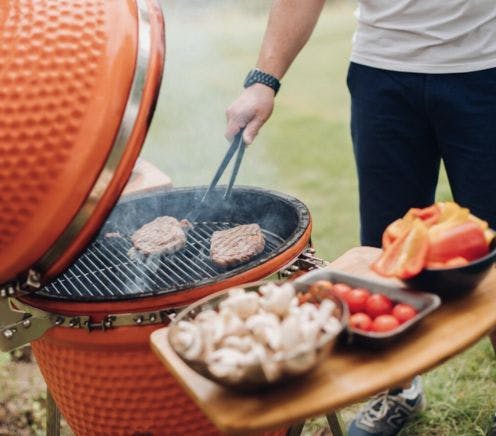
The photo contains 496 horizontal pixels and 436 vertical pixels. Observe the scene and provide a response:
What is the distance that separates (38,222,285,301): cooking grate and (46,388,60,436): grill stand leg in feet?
1.99

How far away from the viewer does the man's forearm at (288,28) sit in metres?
2.94

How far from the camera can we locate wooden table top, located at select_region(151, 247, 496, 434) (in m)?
1.54

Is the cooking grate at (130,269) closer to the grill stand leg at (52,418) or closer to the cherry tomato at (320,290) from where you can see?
the grill stand leg at (52,418)

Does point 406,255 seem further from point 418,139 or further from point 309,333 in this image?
point 418,139

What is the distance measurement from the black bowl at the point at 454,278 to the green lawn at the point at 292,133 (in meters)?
1.69

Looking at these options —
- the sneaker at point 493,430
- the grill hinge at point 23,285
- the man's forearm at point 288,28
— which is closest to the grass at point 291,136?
the sneaker at point 493,430

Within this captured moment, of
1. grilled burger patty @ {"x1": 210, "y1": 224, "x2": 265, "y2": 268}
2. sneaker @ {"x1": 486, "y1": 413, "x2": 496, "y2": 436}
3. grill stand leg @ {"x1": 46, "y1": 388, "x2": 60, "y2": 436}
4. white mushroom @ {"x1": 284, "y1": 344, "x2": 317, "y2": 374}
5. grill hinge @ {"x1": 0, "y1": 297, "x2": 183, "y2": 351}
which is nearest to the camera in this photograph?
white mushroom @ {"x1": 284, "y1": 344, "x2": 317, "y2": 374}

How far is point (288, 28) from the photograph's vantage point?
296cm

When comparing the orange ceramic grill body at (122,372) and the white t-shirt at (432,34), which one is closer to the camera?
the orange ceramic grill body at (122,372)

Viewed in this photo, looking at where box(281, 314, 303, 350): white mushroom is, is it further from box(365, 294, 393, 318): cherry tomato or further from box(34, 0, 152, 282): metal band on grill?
box(34, 0, 152, 282): metal band on grill

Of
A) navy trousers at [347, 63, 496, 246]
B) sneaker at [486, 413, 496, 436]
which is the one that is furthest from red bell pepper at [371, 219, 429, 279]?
sneaker at [486, 413, 496, 436]

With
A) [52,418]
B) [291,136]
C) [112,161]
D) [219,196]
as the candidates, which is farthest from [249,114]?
[291,136]

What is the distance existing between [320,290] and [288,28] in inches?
62.0

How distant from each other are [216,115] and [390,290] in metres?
7.47
